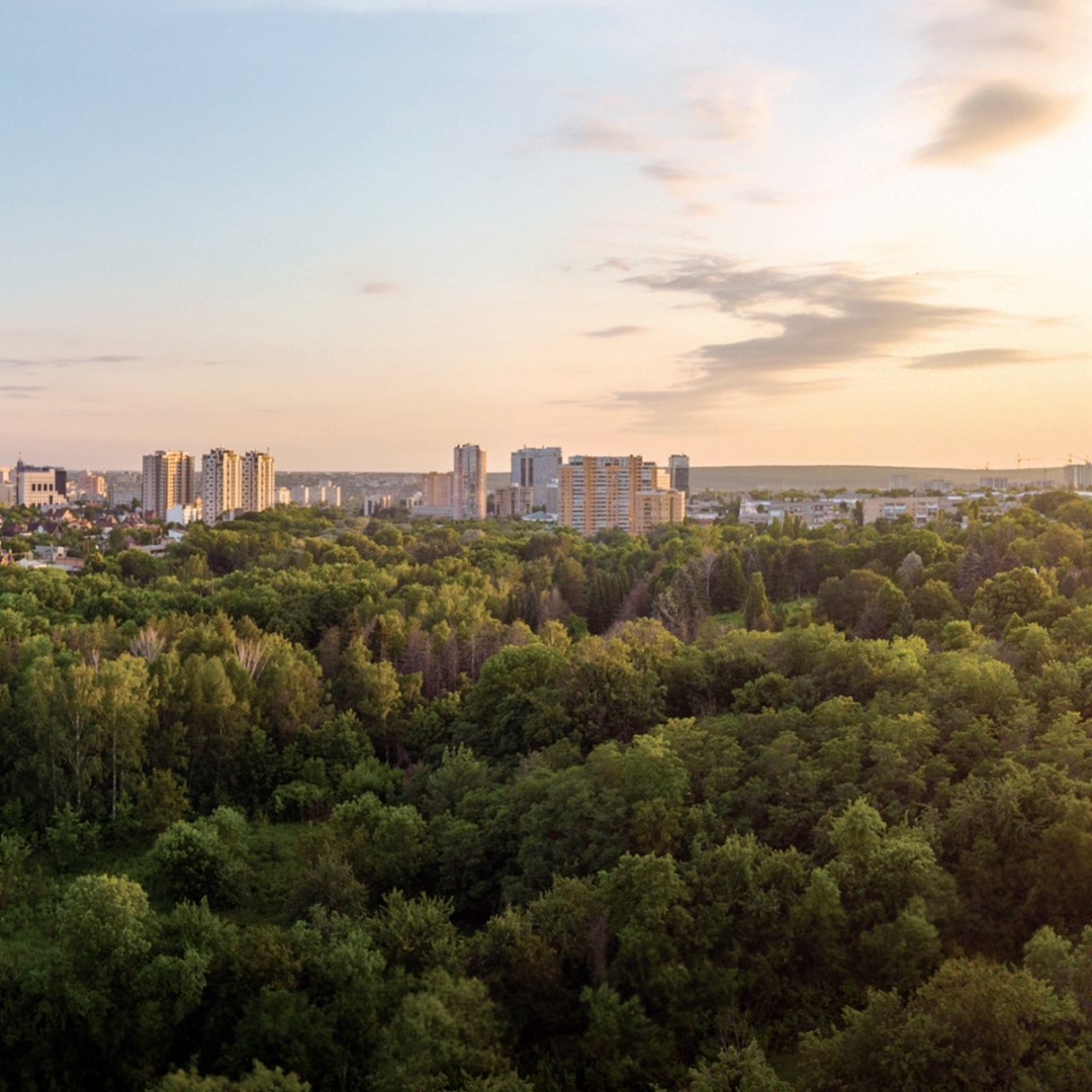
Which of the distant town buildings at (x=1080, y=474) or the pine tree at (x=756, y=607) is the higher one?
the distant town buildings at (x=1080, y=474)

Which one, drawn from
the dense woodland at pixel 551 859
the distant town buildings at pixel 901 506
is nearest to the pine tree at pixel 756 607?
the dense woodland at pixel 551 859

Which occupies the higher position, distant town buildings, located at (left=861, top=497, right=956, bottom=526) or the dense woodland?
distant town buildings, located at (left=861, top=497, right=956, bottom=526)

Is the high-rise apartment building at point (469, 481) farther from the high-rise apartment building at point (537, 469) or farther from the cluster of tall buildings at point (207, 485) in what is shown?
the cluster of tall buildings at point (207, 485)

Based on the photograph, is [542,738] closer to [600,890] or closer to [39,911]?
[600,890]

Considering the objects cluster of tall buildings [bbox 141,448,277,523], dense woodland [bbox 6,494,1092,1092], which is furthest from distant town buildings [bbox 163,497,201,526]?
dense woodland [bbox 6,494,1092,1092]

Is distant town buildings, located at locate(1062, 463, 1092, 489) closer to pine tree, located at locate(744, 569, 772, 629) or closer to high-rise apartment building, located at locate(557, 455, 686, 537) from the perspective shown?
high-rise apartment building, located at locate(557, 455, 686, 537)

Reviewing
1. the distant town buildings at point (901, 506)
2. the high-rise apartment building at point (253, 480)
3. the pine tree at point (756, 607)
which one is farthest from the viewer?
the high-rise apartment building at point (253, 480)
